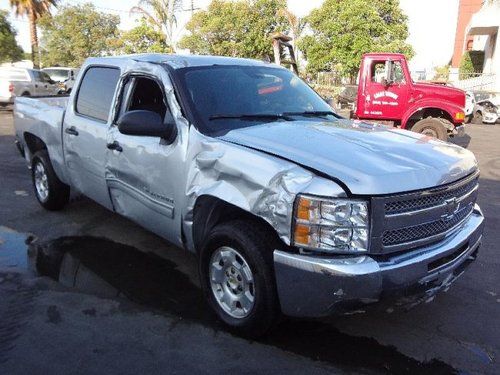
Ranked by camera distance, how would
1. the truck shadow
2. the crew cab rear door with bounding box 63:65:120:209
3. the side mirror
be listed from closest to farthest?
the truck shadow → the side mirror → the crew cab rear door with bounding box 63:65:120:209

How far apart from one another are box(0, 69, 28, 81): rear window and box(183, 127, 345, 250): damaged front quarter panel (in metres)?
17.2

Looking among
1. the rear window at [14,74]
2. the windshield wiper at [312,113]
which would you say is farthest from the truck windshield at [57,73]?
the windshield wiper at [312,113]

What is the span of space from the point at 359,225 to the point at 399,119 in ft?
32.5

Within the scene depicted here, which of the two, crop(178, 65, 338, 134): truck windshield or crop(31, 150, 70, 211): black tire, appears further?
crop(31, 150, 70, 211): black tire

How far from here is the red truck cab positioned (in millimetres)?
11414

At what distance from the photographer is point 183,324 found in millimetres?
3307

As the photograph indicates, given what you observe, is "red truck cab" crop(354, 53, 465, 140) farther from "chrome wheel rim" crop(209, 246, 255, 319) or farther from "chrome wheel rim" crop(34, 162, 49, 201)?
"chrome wheel rim" crop(209, 246, 255, 319)

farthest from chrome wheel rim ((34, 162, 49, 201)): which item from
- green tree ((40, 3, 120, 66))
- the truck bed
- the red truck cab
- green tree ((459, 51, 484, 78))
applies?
green tree ((40, 3, 120, 66))

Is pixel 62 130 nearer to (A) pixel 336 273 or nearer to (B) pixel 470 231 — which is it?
(A) pixel 336 273

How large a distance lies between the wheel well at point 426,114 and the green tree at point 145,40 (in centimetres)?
1835

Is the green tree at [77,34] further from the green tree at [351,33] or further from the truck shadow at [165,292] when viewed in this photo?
the truck shadow at [165,292]

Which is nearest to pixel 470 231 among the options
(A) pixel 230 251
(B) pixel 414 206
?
(B) pixel 414 206

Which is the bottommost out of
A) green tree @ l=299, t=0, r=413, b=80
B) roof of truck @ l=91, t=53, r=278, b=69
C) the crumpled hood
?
the crumpled hood

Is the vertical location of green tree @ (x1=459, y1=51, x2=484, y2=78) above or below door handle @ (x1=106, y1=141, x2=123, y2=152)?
above
